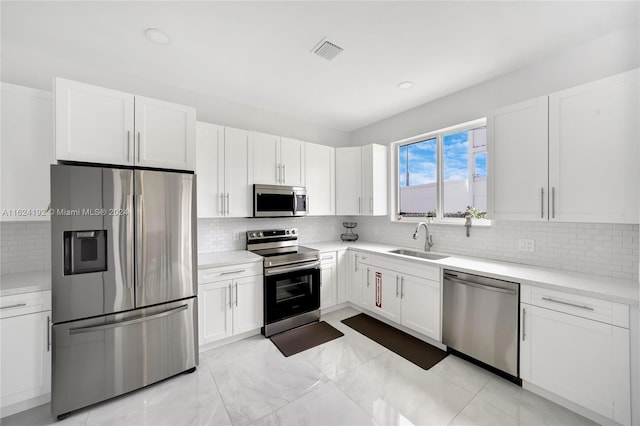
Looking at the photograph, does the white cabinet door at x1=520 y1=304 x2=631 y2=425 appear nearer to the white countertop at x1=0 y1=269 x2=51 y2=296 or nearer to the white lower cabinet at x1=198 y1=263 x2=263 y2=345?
the white lower cabinet at x1=198 y1=263 x2=263 y2=345

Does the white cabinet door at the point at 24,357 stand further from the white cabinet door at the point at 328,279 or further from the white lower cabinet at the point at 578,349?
the white lower cabinet at the point at 578,349

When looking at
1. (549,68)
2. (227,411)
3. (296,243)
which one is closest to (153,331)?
(227,411)

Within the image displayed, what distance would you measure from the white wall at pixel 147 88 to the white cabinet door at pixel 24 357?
2.03 metres

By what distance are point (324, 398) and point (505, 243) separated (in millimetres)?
2289

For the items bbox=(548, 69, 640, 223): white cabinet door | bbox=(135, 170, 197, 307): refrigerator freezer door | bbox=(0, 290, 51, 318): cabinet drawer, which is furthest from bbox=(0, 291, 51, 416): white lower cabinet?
bbox=(548, 69, 640, 223): white cabinet door

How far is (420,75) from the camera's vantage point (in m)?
2.57

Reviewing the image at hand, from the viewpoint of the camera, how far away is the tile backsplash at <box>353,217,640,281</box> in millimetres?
1938

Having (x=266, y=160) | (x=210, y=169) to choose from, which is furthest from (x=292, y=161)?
(x=210, y=169)

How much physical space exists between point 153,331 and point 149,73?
8.24ft

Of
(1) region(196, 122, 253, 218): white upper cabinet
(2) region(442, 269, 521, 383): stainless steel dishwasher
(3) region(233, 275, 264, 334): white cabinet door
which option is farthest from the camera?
(1) region(196, 122, 253, 218): white upper cabinet

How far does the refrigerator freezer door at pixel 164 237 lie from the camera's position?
197cm

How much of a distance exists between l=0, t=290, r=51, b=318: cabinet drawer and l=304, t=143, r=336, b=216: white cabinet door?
265 centimetres

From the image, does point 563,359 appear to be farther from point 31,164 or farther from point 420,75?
point 31,164

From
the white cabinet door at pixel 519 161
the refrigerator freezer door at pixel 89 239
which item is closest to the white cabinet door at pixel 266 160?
the refrigerator freezer door at pixel 89 239
